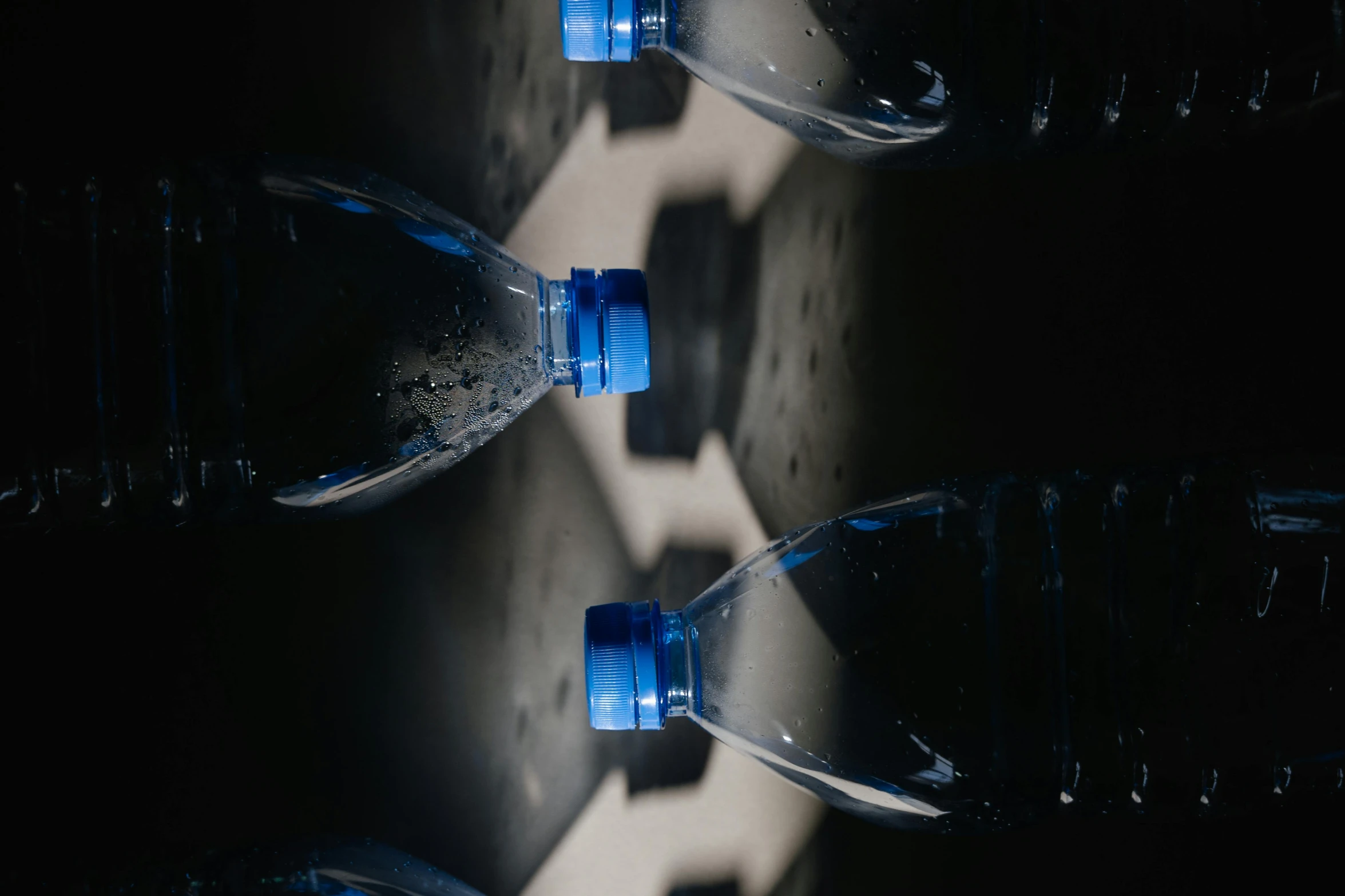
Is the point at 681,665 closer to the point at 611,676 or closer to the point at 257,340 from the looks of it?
the point at 611,676

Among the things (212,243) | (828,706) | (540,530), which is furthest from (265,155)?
(828,706)

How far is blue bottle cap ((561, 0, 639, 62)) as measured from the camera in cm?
56

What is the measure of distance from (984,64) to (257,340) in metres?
0.57

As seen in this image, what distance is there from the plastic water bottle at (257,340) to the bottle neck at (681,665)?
19 cm

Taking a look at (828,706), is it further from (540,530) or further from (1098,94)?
(1098,94)

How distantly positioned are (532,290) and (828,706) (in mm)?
380

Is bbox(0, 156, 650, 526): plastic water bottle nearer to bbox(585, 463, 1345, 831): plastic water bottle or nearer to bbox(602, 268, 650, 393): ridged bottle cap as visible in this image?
→ bbox(602, 268, 650, 393): ridged bottle cap

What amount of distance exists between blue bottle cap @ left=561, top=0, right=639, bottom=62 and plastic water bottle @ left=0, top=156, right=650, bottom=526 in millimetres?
157

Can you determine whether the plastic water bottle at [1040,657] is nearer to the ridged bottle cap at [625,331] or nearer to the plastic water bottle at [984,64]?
the ridged bottle cap at [625,331]

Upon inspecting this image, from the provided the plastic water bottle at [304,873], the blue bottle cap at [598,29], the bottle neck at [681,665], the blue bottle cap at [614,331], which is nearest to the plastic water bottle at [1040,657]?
the bottle neck at [681,665]

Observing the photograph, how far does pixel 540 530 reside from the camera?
27.7 inches

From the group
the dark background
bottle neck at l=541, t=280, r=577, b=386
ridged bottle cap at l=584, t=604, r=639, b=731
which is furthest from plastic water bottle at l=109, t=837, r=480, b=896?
bottle neck at l=541, t=280, r=577, b=386

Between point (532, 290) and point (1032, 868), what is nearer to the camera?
point (532, 290)

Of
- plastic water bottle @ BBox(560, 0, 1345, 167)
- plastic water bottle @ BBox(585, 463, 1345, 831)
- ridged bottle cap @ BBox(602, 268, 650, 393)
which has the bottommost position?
plastic water bottle @ BBox(585, 463, 1345, 831)
